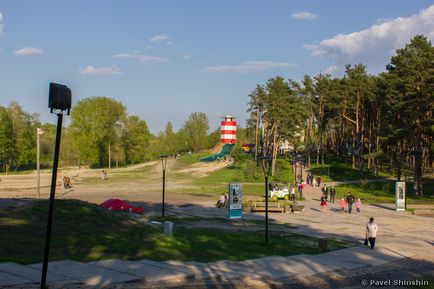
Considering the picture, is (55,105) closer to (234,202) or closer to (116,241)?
(116,241)

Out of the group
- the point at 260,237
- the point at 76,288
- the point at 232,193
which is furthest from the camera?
the point at 232,193

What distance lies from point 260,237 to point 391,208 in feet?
85.6

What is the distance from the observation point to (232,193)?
34.5 metres

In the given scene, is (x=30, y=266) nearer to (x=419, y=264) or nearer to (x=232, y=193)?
(x=419, y=264)

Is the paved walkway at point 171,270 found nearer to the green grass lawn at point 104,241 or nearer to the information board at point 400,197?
the green grass lawn at point 104,241

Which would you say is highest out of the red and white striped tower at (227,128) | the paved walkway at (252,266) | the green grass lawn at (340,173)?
the red and white striped tower at (227,128)

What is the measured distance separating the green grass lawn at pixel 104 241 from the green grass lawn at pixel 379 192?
105 feet

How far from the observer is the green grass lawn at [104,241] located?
1666 cm

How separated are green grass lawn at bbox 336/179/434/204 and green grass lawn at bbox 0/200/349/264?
31986mm

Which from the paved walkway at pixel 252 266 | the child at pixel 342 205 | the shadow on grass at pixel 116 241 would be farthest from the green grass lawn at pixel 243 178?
the shadow on grass at pixel 116 241

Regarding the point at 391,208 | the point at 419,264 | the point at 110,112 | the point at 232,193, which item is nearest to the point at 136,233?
the point at 419,264

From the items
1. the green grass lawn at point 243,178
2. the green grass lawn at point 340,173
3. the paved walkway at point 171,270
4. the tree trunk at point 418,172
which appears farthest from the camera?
the green grass lawn at point 340,173

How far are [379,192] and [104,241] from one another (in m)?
49.7

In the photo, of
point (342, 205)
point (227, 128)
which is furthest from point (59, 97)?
point (227, 128)
